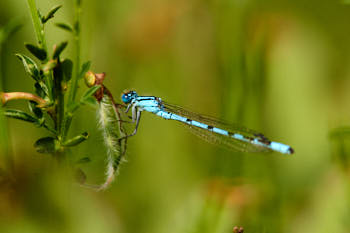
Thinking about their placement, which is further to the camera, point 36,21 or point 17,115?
point 17,115

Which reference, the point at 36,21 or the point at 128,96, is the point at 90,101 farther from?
the point at 128,96

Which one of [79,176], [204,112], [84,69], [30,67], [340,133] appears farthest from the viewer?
[204,112]

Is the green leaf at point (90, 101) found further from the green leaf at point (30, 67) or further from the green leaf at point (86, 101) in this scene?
the green leaf at point (30, 67)

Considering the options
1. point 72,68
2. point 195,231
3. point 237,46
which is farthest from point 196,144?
point 72,68

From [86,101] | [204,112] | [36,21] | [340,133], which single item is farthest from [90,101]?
[204,112]

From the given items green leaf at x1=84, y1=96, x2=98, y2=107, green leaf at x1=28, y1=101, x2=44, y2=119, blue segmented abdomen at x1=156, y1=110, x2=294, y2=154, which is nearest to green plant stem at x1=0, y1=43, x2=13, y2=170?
green leaf at x1=28, y1=101, x2=44, y2=119

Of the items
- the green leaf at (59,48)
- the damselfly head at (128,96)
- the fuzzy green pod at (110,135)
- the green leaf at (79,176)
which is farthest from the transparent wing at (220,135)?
the green leaf at (59,48)

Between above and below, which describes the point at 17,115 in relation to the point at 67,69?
below
